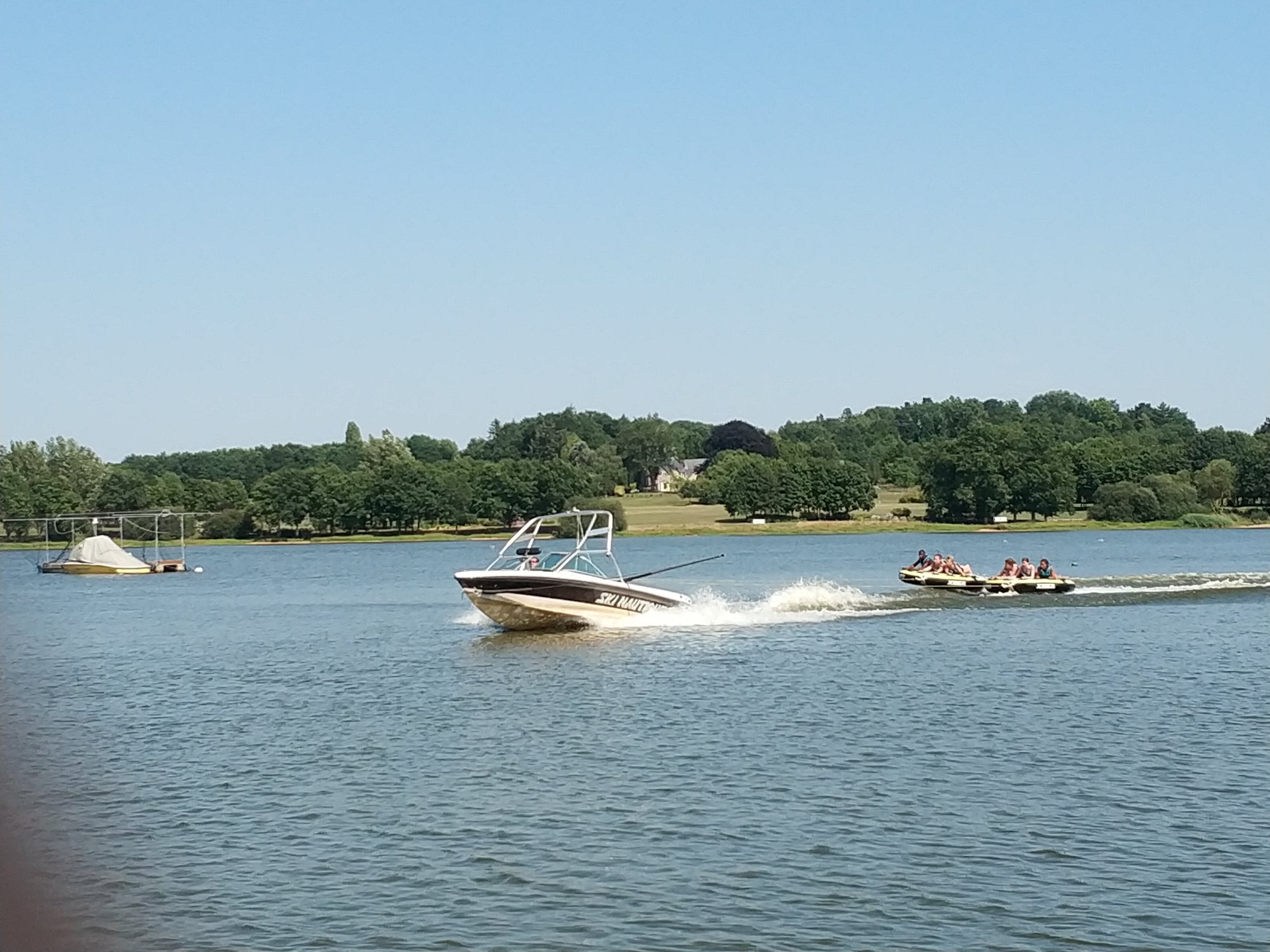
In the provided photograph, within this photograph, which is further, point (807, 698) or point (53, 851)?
point (807, 698)

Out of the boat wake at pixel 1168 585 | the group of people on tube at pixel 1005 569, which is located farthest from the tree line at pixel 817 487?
the group of people on tube at pixel 1005 569

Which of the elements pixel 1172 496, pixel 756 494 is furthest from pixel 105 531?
pixel 1172 496

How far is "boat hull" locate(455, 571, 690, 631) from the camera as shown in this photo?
45562 mm

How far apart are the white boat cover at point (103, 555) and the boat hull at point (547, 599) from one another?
225 feet

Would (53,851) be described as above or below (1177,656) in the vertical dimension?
above

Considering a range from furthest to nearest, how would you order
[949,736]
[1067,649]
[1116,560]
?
1. [1116,560]
2. [1067,649]
3. [949,736]

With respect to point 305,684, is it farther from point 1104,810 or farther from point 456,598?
point 456,598

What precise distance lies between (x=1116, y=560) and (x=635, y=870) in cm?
9147

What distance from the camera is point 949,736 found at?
1057 inches

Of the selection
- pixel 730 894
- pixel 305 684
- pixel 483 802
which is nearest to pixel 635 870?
pixel 730 894

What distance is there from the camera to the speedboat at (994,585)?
61031mm

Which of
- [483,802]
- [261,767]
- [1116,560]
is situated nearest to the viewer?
[483,802]

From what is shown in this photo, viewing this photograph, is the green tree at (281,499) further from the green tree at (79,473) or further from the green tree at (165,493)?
the green tree at (79,473)

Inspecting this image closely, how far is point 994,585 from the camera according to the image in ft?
201
